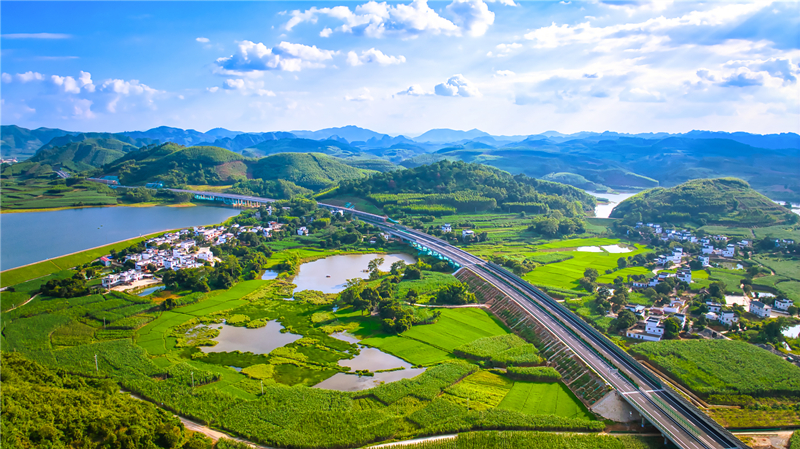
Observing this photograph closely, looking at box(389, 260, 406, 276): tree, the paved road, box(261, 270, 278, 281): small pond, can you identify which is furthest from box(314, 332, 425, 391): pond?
box(261, 270, 278, 281): small pond

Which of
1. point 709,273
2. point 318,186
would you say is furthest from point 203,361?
point 318,186

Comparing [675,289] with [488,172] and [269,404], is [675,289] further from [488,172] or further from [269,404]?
[488,172]

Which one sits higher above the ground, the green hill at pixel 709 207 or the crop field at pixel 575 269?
the green hill at pixel 709 207

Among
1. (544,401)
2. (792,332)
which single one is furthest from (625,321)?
(792,332)

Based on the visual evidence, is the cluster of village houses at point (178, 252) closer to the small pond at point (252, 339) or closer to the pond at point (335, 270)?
the pond at point (335, 270)

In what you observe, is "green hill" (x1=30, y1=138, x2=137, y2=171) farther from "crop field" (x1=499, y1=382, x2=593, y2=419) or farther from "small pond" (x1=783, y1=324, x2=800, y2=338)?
"small pond" (x1=783, y1=324, x2=800, y2=338)

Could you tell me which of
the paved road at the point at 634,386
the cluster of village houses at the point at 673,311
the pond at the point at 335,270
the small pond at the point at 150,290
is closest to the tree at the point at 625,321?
the cluster of village houses at the point at 673,311

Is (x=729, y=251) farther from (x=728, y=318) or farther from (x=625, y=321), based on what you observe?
(x=625, y=321)
